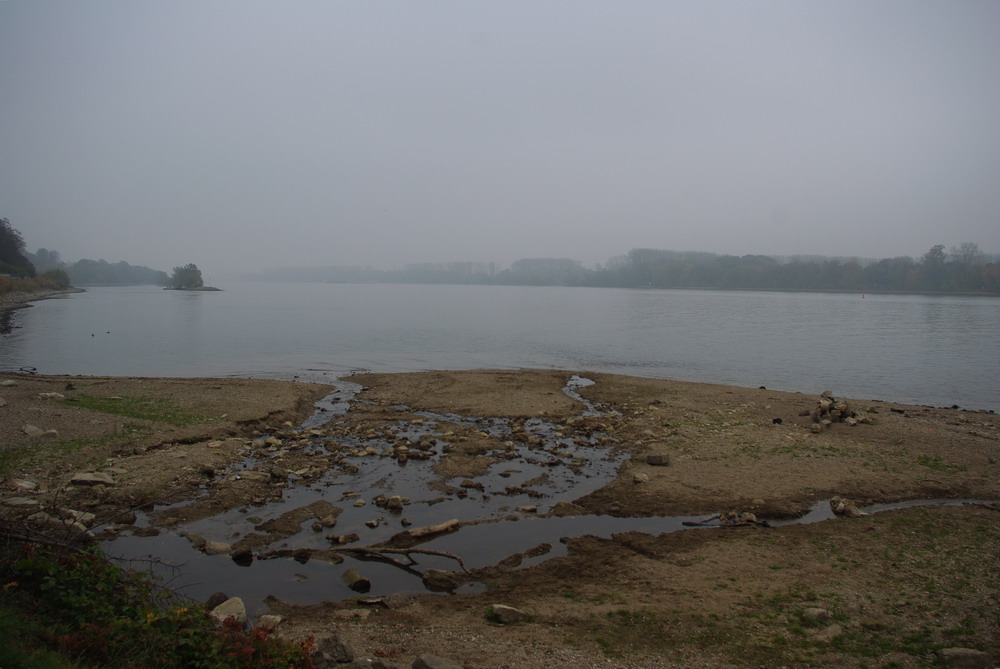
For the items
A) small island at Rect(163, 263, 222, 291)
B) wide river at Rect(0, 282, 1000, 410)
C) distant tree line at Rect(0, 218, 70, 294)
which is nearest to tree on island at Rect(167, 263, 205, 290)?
small island at Rect(163, 263, 222, 291)

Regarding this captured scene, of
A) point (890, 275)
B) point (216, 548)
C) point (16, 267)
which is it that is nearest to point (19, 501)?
point (216, 548)

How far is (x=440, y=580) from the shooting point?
8898 millimetres

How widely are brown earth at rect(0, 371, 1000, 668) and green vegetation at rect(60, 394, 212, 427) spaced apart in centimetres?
11

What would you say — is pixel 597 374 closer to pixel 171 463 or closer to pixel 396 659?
pixel 171 463

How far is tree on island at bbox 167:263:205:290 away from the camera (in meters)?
188

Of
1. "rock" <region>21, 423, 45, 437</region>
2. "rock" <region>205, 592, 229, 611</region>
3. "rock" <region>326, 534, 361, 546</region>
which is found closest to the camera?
"rock" <region>205, 592, 229, 611</region>

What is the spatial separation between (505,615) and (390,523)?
4243 mm

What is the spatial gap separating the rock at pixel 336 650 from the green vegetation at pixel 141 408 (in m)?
12.8

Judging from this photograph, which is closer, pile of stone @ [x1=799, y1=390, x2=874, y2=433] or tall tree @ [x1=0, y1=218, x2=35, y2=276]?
pile of stone @ [x1=799, y1=390, x2=874, y2=433]

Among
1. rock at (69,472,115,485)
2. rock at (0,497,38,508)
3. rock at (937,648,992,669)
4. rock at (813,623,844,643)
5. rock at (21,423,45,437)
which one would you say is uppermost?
rock at (21,423,45,437)

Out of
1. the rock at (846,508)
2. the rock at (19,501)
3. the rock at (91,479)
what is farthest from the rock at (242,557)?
the rock at (846,508)

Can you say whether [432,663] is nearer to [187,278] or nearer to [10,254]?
[10,254]

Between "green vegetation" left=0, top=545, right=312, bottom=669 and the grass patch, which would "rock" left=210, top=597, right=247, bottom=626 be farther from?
the grass patch

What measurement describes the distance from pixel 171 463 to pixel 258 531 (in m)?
4.40
